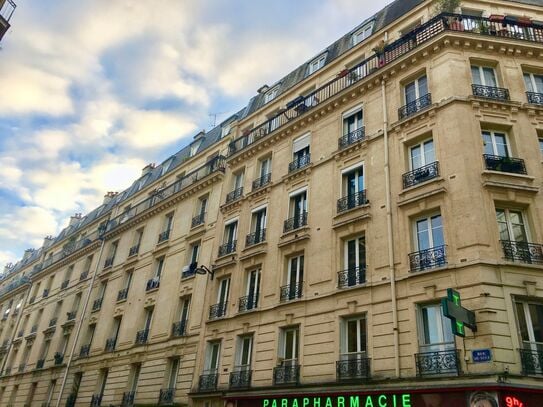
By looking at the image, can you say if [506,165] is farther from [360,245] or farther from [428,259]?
[360,245]

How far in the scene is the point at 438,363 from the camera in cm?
977

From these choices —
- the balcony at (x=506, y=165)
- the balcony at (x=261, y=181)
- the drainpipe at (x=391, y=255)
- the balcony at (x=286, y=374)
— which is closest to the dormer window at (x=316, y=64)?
the balcony at (x=261, y=181)

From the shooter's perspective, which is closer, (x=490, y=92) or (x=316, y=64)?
(x=490, y=92)

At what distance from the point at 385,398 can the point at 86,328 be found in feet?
60.0

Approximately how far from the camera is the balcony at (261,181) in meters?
17.7

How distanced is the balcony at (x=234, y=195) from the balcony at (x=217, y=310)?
4.40m

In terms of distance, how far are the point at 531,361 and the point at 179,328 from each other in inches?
490

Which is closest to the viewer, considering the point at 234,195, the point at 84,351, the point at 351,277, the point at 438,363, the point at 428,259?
the point at 438,363

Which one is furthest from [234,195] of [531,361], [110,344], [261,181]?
[531,361]

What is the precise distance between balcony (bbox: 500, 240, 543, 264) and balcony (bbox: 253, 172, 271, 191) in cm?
910

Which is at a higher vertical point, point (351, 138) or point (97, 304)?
point (351, 138)

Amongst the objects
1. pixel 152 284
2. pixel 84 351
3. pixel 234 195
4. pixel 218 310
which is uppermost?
pixel 234 195

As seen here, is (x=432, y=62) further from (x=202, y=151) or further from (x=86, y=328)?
(x=86, y=328)

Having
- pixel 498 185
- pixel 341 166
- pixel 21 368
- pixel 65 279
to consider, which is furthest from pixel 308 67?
pixel 21 368
